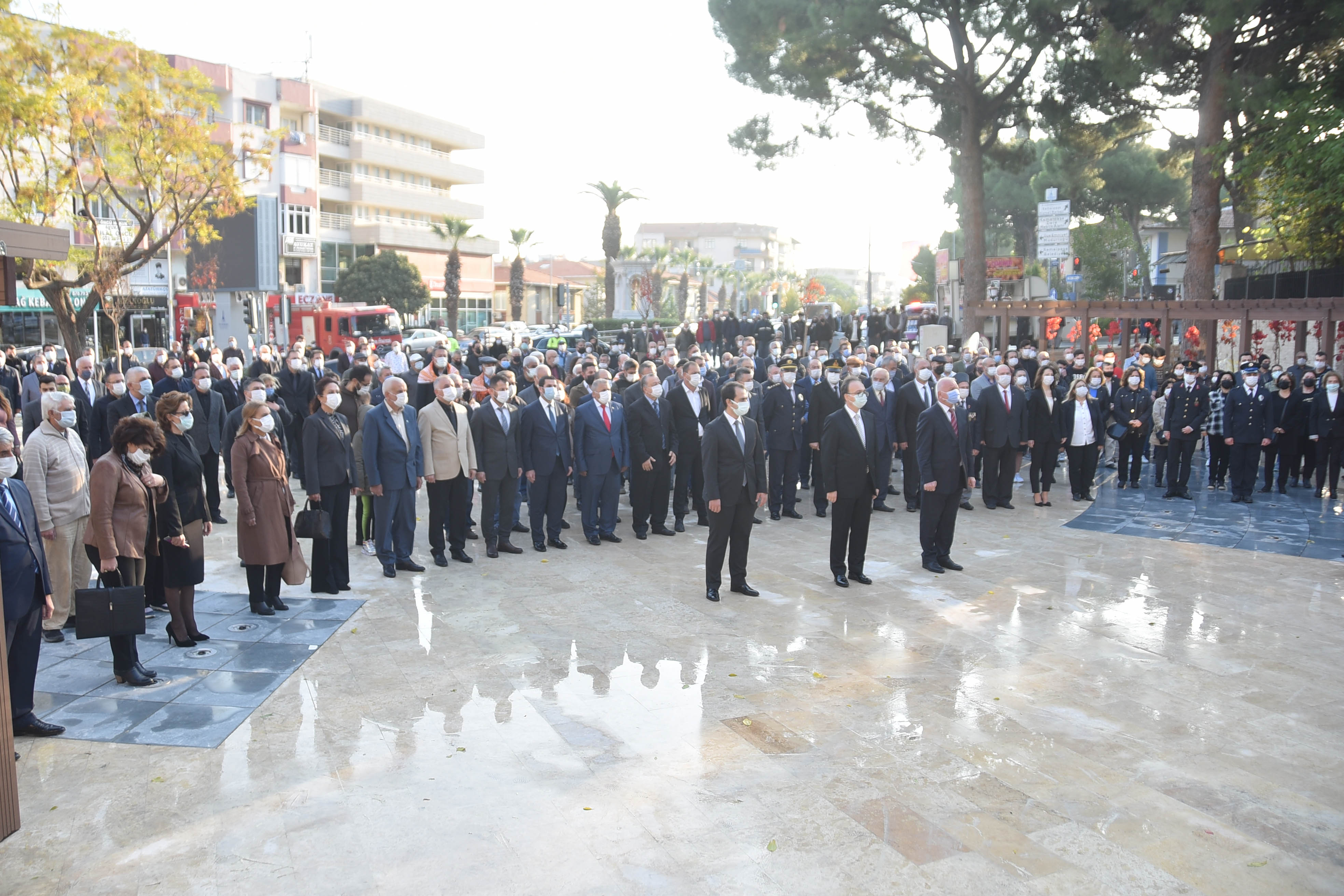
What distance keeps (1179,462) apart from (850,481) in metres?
7.72

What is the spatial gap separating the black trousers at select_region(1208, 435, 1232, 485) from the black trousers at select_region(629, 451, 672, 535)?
28.9 feet

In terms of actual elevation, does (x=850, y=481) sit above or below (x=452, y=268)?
below

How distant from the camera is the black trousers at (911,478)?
13469mm

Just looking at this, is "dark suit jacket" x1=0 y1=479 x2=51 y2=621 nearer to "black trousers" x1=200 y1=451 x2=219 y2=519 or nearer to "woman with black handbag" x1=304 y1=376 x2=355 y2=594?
"woman with black handbag" x1=304 y1=376 x2=355 y2=594

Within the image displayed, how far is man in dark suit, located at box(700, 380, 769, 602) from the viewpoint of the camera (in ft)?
29.1

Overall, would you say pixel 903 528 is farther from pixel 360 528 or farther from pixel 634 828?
pixel 634 828

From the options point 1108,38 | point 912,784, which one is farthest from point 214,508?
point 1108,38

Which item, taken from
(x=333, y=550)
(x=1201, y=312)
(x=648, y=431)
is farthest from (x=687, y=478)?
(x=1201, y=312)

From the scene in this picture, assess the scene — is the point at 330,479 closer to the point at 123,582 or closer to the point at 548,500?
the point at 123,582

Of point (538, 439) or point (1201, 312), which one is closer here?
point (538, 439)

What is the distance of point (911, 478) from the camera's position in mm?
13547

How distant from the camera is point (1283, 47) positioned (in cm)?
2208

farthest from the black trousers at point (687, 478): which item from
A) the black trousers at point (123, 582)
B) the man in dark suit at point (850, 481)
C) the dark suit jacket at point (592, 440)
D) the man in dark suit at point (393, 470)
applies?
the black trousers at point (123, 582)

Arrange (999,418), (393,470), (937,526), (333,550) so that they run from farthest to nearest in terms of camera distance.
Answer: (999,418), (937,526), (393,470), (333,550)
